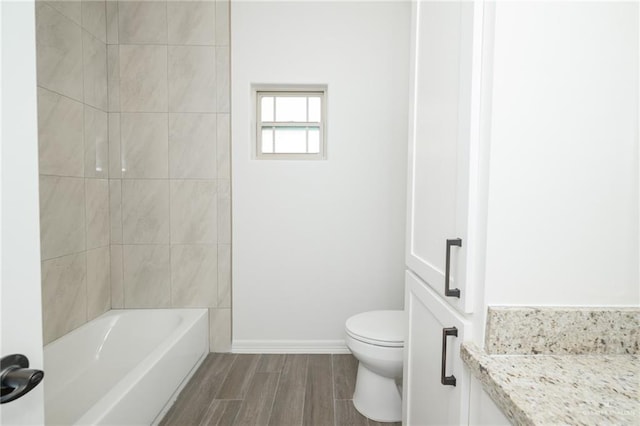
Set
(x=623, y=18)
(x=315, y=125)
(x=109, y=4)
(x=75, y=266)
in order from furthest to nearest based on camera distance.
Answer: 1. (x=315, y=125)
2. (x=109, y=4)
3. (x=75, y=266)
4. (x=623, y=18)

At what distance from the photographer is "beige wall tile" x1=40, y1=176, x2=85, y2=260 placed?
5.62 feet

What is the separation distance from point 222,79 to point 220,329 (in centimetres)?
184

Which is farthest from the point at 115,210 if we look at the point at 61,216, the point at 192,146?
the point at 192,146

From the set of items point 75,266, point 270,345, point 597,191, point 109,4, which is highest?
point 109,4

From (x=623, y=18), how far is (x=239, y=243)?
2159 millimetres

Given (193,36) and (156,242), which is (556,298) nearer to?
(156,242)

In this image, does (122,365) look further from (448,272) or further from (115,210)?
(448,272)

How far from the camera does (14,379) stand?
1.50 feet

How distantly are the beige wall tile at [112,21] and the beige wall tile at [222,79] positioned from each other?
0.73 meters

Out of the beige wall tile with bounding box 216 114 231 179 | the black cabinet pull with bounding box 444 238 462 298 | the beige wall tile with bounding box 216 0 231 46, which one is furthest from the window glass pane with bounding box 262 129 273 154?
the black cabinet pull with bounding box 444 238 462 298

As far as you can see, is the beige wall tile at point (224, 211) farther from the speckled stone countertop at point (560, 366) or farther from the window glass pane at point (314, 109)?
the speckled stone countertop at point (560, 366)

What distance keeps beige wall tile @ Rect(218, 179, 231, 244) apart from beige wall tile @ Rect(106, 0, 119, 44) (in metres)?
1.25

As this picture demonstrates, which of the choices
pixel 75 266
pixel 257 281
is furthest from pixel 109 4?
pixel 257 281

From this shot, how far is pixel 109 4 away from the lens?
86.7 inches
